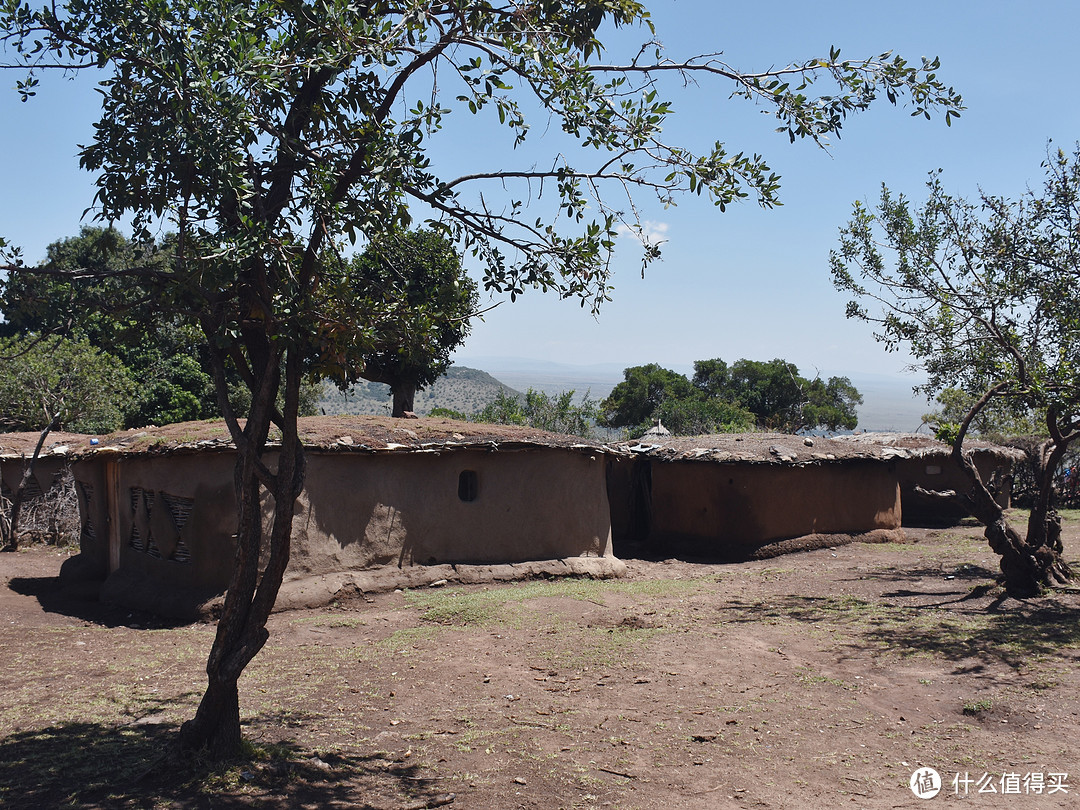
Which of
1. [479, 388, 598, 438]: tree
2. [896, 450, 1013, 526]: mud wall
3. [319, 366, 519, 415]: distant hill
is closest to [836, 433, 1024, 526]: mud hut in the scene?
[896, 450, 1013, 526]: mud wall

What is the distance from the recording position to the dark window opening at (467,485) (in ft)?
42.3

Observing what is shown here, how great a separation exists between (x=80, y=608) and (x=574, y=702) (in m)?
7.74

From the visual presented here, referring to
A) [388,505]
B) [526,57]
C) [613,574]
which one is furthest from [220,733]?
[613,574]

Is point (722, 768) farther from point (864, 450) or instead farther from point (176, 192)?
point (864, 450)

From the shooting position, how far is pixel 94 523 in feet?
42.7

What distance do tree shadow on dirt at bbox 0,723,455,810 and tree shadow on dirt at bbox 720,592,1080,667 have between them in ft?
17.2

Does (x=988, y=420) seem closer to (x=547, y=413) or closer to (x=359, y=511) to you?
(x=547, y=413)

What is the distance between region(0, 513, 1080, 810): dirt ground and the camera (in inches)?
203

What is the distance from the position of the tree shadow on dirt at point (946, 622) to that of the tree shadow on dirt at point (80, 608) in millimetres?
7191

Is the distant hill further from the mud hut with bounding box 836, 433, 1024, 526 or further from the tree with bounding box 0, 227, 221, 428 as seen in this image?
the tree with bounding box 0, 227, 221, 428

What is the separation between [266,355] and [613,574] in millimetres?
9031

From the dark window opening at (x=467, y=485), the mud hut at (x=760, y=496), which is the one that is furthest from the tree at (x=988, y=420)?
the dark window opening at (x=467, y=485)

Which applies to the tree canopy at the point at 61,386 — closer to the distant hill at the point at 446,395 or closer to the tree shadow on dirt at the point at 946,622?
the tree shadow on dirt at the point at 946,622

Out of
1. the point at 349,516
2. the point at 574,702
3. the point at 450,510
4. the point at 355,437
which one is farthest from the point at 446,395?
the point at 574,702
